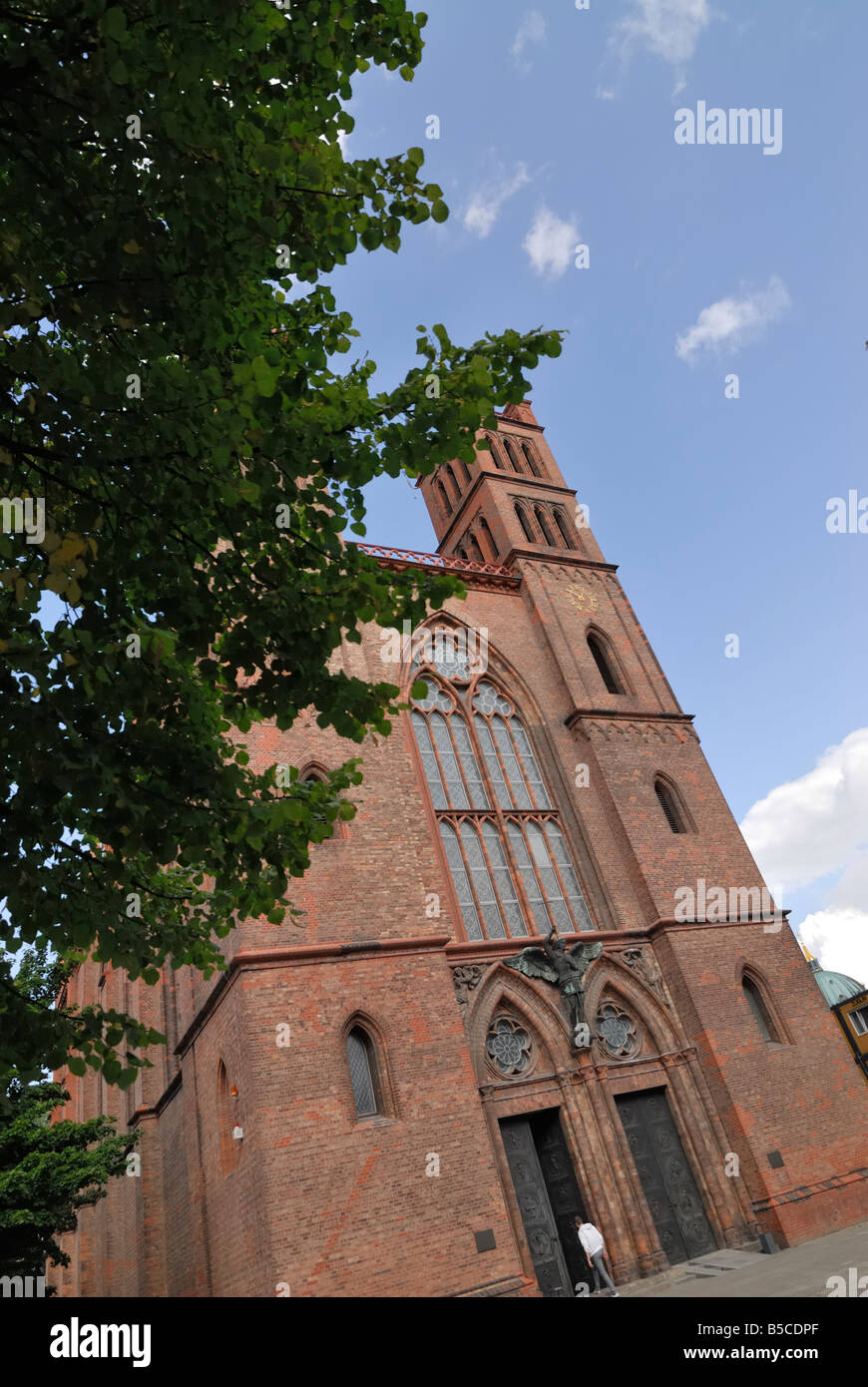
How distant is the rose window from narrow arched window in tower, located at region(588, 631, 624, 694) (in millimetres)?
8517

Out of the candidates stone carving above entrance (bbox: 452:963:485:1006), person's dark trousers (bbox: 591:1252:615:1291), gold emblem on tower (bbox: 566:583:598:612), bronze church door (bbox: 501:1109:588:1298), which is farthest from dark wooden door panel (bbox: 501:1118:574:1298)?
gold emblem on tower (bbox: 566:583:598:612)

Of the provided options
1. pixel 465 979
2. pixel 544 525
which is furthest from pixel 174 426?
pixel 544 525

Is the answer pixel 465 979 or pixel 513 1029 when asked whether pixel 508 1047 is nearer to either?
pixel 513 1029

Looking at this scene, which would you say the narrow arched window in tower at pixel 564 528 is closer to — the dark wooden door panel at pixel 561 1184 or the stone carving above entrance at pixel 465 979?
the stone carving above entrance at pixel 465 979

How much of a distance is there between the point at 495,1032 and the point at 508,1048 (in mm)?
323

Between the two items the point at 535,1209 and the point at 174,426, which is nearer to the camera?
the point at 174,426

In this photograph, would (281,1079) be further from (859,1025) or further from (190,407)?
(859,1025)

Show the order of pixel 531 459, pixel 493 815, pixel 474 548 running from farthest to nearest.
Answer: pixel 531 459, pixel 474 548, pixel 493 815

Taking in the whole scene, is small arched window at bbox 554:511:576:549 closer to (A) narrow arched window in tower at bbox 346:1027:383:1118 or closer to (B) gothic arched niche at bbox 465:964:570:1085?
(B) gothic arched niche at bbox 465:964:570:1085

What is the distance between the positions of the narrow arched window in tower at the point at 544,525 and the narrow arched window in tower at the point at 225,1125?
1496cm

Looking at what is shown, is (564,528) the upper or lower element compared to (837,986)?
upper

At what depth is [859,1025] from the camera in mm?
51500

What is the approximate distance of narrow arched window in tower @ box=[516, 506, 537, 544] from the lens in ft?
73.0

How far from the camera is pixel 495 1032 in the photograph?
13906 mm
